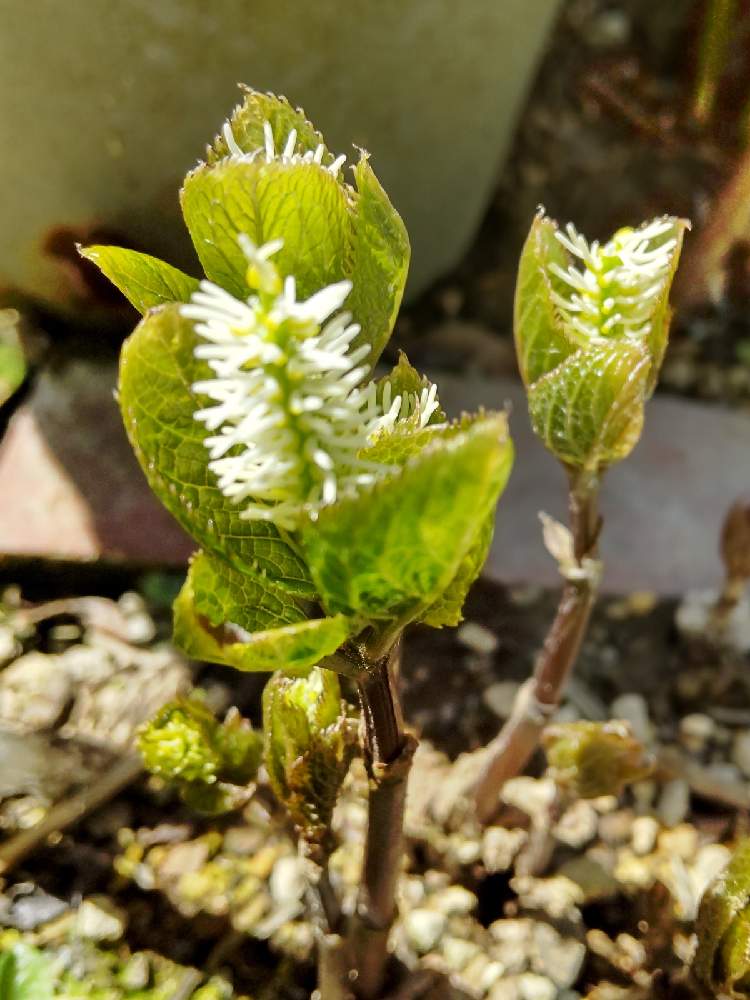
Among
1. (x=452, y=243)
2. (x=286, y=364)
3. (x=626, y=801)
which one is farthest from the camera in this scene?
(x=452, y=243)

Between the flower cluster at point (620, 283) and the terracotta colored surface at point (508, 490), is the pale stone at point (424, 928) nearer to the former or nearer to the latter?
the terracotta colored surface at point (508, 490)

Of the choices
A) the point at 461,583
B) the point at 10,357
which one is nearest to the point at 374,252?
the point at 461,583

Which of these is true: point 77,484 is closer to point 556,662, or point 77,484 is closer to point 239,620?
point 556,662

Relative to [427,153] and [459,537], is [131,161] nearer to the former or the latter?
[427,153]

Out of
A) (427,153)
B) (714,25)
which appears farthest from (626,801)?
(714,25)

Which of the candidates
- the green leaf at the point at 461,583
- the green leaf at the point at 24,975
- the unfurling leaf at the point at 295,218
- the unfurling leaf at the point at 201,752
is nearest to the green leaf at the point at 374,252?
the unfurling leaf at the point at 295,218

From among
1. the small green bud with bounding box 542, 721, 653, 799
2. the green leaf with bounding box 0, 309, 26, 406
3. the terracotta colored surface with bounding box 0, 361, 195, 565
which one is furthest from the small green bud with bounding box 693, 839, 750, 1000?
the green leaf with bounding box 0, 309, 26, 406

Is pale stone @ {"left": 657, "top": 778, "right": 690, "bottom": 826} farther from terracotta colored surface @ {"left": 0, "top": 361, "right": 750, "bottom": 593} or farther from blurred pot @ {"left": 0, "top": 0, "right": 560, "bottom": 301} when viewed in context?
A: blurred pot @ {"left": 0, "top": 0, "right": 560, "bottom": 301}
